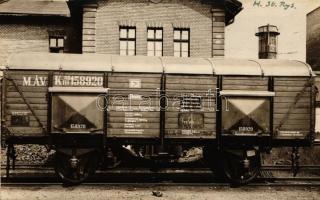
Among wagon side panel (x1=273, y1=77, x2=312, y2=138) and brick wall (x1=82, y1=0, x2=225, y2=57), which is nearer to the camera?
wagon side panel (x1=273, y1=77, x2=312, y2=138)


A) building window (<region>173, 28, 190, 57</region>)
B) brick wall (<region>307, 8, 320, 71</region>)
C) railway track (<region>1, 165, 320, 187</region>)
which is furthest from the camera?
brick wall (<region>307, 8, 320, 71</region>)

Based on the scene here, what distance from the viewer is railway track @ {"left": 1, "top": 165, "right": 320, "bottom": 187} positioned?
35.3 ft

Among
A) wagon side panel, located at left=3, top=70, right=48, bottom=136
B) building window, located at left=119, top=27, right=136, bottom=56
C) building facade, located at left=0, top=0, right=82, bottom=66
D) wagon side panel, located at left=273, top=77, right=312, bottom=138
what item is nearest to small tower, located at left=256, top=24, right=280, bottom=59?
building window, located at left=119, top=27, right=136, bottom=56

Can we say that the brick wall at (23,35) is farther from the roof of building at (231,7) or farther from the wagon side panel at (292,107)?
the wagon side panel at (292,107)

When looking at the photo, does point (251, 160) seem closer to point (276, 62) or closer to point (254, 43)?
point (276, 62)

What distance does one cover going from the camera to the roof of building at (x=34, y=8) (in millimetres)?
21312

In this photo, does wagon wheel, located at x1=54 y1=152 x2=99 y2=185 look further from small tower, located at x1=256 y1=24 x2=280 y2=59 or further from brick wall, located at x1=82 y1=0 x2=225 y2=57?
small tower, located at x1=256 y1=24 x2=280 y2=59

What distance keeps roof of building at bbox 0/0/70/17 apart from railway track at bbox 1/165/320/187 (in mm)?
10999

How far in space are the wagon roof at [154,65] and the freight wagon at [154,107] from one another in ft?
0.09

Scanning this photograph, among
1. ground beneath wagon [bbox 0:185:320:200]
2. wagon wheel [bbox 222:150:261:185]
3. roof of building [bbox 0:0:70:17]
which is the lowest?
ground beneath wagon [bbox 0:185:320:200]

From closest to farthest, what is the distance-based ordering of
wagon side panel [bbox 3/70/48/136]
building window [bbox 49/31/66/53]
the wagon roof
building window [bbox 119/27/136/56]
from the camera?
wagon side panel [bbox 3/70/48/136]
the wagon roof
building window [bbox 119/27/136/56]
building window [bbox 49/31/66/53]

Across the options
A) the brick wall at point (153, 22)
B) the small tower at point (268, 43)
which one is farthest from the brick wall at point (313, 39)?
the brick wall at point (153, 22)

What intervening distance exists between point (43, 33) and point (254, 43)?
48.3 ft

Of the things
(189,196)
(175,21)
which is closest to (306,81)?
(189,196)
